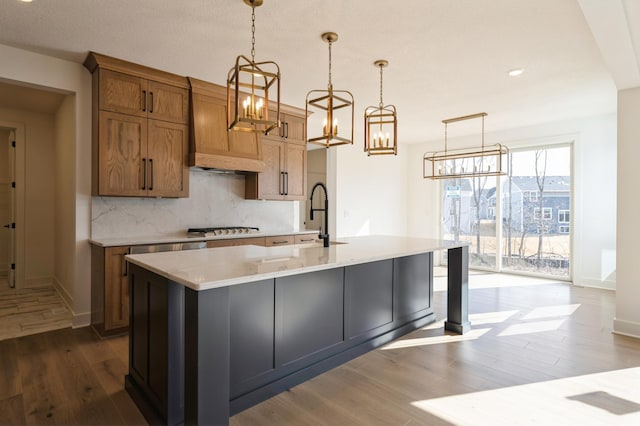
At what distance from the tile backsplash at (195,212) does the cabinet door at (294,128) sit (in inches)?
36.3

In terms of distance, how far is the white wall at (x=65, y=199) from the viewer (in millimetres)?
3845

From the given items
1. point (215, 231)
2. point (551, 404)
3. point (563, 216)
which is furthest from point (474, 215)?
point (551, 404)

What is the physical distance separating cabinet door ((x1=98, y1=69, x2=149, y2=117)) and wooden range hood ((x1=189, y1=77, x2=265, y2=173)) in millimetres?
523

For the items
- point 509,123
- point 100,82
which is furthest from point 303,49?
point 509,123

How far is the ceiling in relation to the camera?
2.62 meters

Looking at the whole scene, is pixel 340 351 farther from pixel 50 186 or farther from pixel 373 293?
pixel 50 186

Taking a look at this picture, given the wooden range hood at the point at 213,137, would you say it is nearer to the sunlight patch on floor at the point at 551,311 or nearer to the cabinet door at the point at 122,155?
the cabinet door at the point at 122,155

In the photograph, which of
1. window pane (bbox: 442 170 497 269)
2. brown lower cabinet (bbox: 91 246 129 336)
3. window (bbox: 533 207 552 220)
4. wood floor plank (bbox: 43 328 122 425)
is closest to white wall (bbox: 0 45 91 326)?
brown lower cabinet (bbox: 91 246 129 336)

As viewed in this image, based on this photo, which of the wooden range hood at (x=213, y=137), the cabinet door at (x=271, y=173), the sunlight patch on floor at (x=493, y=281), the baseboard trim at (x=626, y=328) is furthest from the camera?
the sunlight patch on floor at (x=493, y=281)

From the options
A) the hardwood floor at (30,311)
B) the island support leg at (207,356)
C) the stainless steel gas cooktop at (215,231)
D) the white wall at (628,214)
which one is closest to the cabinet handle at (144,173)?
the stainless steel gas cooktop at (215,231)

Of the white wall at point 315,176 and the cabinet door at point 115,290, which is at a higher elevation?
the white wall at point 315,176

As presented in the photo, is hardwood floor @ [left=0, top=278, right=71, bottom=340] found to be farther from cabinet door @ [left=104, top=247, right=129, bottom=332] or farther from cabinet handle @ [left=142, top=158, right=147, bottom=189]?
cabinet handle @ [left=142, top=158, right=147, bottom=189]

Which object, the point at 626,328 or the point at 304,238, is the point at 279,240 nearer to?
the point at 304,238

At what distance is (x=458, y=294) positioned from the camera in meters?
3.51
